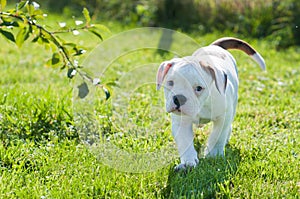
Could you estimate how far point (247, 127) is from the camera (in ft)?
15.0

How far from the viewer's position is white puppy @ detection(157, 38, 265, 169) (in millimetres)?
3404

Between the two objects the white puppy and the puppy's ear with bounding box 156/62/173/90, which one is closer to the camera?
the white puppy

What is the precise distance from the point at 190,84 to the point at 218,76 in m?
0.21

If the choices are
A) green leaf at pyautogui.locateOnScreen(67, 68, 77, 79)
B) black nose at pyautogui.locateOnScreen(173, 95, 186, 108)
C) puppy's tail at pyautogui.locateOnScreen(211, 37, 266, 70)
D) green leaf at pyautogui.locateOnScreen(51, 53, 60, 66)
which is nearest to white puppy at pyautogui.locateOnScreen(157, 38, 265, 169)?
black nose at pyautogui.locateOnScreen(173, 95, 186, 108)

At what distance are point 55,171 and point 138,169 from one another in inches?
22.0

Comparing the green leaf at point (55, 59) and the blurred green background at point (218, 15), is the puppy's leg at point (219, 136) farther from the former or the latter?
the blurred green background at point (218, 15)

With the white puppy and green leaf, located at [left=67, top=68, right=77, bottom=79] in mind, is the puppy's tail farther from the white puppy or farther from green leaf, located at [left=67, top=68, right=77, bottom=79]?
green leaf, located at [left=67, top=68, right=77, bottom=79]

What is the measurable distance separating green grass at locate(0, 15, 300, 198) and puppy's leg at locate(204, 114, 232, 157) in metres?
0.09

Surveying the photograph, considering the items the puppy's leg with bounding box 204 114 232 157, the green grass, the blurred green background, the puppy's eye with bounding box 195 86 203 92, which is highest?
the puppy's eye with bounding box 195 86 203 92

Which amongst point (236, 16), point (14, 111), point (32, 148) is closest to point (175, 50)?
point (236, 16)

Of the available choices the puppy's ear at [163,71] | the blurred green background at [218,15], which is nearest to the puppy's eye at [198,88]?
the puppy's ear at [163,71]

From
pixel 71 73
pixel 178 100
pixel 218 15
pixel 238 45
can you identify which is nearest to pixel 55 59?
pixel 71 73

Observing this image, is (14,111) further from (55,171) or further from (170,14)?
(170,14)

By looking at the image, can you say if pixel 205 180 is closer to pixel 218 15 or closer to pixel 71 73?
pixel 71 73
